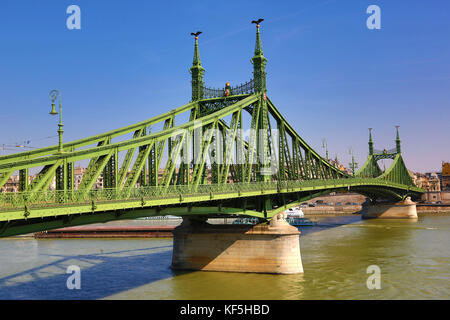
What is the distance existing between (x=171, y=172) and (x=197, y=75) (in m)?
18.3

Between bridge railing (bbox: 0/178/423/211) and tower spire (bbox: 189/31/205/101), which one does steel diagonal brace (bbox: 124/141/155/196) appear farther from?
tower spire (bbox: 189/31/205/101)

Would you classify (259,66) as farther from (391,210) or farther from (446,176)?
(446,176)

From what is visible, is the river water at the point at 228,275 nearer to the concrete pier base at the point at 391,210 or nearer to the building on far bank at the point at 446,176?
the concrete pier base at the point at 391,210

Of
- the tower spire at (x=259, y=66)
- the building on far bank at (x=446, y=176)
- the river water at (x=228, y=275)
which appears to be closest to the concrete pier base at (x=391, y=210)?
the river water at (x=228, y=275)

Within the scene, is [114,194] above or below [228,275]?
above

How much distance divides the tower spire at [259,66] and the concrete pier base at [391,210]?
264 feet

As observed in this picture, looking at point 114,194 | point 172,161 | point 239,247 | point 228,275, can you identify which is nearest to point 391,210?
point 239,247

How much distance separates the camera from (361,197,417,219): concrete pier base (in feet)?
371

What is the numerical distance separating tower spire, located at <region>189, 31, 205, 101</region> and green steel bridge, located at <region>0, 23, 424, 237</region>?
10cm

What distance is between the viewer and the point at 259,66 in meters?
47.3

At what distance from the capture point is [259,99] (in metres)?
46.0

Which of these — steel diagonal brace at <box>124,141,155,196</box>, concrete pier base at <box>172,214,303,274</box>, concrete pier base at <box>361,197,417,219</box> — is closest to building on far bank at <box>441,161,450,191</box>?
concrete pier base at <box>361,197,417,219</box>
